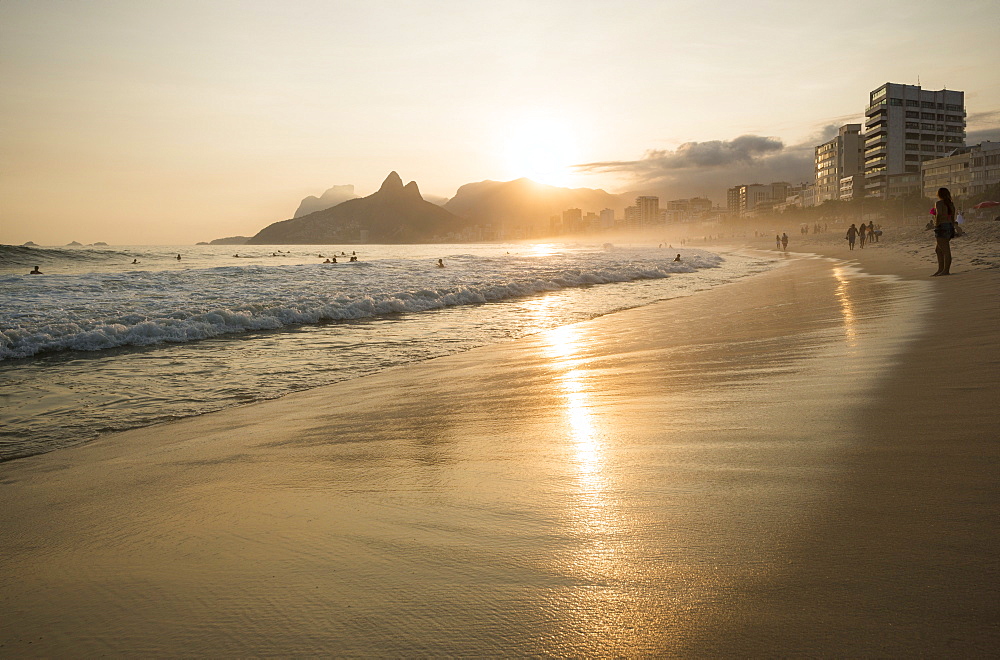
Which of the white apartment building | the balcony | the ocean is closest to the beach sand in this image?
the ocean

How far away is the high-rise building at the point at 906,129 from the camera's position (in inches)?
4090

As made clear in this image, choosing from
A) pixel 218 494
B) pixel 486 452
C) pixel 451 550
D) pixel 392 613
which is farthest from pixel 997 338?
pixel 218 494

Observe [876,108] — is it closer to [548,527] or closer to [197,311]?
[197,311]

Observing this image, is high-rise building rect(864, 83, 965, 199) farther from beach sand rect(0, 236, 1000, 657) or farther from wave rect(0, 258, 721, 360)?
beach sand rect(0, 236, 1000, 657)

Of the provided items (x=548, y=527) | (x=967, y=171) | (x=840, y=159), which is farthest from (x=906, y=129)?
(x=548, y=527)

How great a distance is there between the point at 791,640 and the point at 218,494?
276cm

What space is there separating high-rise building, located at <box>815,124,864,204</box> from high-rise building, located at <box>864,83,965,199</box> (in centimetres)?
966

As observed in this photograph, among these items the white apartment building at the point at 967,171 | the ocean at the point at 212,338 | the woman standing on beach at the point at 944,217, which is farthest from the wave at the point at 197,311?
the white apartment building at the point at 967,171

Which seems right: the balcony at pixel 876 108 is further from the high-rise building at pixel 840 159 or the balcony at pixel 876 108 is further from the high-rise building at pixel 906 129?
the high-rise building at pixel 840 159

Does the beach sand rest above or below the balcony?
below

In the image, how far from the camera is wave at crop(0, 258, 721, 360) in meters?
10.1

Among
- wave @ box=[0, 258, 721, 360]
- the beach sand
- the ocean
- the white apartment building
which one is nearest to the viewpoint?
the beach sand

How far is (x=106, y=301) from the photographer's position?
16750 millimetres

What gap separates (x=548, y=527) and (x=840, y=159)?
5745 inches
